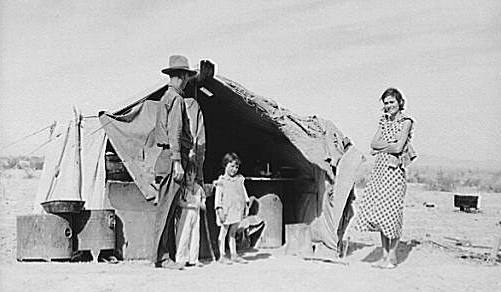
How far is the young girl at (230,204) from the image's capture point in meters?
8.20

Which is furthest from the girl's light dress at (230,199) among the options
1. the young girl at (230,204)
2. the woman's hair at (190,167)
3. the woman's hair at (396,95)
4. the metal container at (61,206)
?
the woman's hair at (396,95)

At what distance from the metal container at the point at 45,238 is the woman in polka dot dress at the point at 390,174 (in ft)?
11.2

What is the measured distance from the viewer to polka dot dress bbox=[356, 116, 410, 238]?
793 cm

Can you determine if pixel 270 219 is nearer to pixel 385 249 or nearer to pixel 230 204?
pixel 230 204

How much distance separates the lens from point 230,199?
821cm

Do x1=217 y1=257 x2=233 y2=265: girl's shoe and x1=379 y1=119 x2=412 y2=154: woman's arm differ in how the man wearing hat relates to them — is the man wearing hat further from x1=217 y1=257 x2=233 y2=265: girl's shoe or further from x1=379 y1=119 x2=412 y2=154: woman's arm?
x1=379 y1=119 x2=412 y2=154: woman's arm

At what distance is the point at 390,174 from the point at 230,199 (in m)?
1.92

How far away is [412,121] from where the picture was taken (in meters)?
7.98

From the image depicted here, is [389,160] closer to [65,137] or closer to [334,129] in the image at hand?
[334,129]

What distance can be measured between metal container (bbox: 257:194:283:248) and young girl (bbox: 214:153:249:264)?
1.48m

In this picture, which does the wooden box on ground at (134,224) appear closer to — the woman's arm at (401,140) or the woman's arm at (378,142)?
the woman's arm at (378,142)

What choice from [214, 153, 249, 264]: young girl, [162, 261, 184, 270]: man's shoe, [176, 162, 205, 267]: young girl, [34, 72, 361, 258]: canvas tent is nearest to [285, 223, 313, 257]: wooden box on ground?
[34, 72, 361, 258]: canvas tent

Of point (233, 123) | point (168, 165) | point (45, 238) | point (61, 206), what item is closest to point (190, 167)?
point (168, 165)

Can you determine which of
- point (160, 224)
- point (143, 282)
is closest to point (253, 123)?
point (160, 224)
